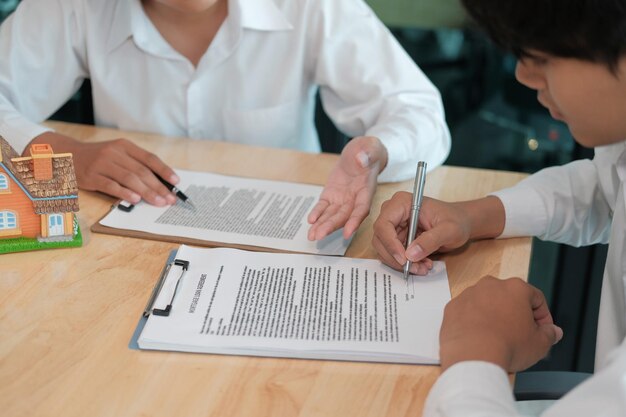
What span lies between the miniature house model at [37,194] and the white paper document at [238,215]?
0.10 metres

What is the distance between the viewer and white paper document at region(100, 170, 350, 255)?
1113 mm

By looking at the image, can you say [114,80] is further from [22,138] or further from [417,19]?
[417,19]

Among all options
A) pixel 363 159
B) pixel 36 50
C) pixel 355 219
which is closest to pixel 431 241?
pixel 355 219

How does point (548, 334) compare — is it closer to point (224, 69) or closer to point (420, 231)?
point (420, 231)

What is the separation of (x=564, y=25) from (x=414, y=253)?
361mm

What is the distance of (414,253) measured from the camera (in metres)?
1.01

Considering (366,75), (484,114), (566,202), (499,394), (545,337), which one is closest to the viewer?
(499,394)

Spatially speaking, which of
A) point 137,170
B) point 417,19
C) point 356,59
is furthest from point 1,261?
point 417,19

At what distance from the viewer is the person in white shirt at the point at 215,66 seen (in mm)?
1608

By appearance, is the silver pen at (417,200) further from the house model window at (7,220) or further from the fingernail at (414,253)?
the house model window at (7,220)

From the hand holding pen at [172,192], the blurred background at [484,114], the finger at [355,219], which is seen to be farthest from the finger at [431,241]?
the blurred background at [484,114]

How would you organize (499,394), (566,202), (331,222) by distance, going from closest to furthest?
(499,394) < (331,222) < (566,202)

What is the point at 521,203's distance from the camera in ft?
3.85

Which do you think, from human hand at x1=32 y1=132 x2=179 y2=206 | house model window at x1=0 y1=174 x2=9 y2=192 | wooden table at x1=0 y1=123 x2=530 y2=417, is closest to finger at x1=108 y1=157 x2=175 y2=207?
human hand at x1=32 y1=132 x2=179 y2=206
